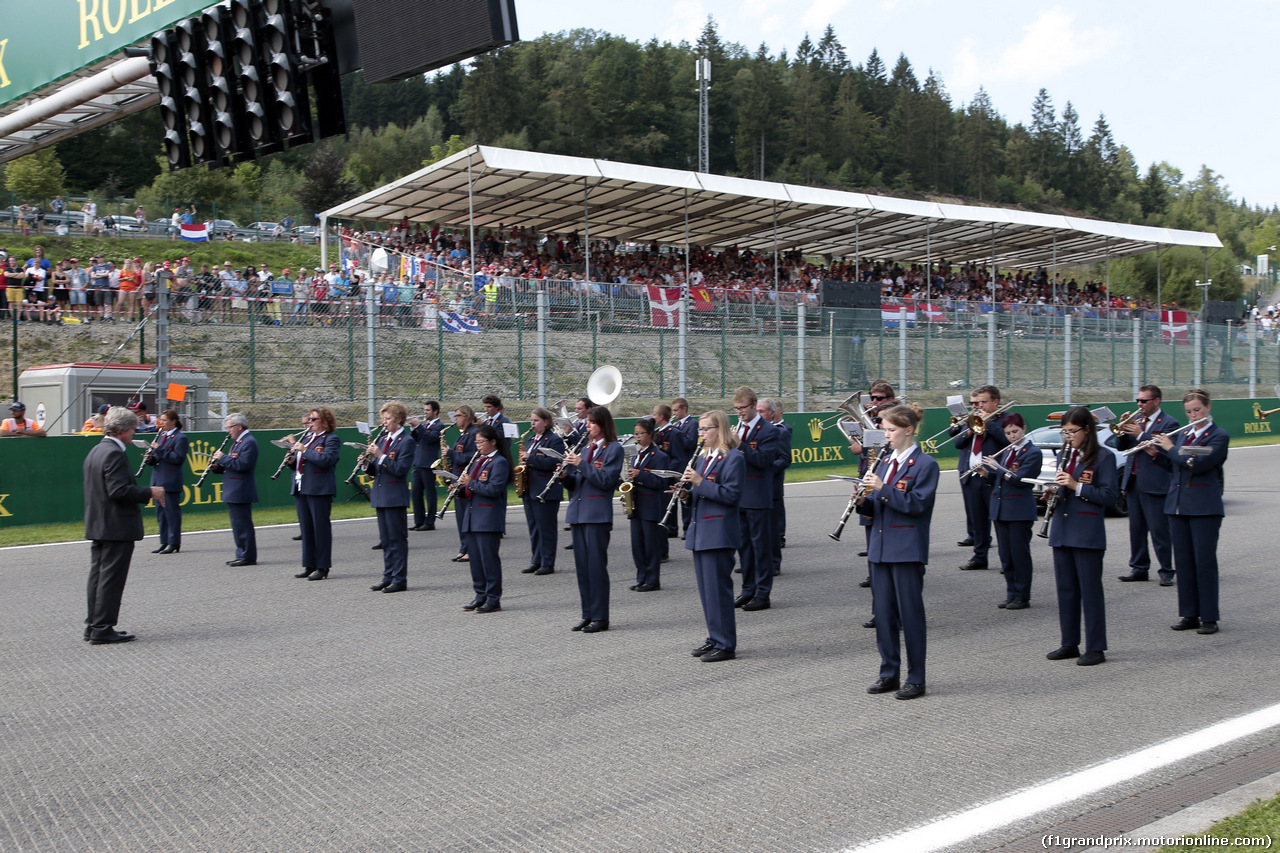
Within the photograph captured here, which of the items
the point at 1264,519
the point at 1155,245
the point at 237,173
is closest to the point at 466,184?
the point at 1264,519

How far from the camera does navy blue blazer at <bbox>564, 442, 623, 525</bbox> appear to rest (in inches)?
343

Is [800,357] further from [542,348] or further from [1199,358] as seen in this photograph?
[1199,358]

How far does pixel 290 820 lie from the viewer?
4.71 metres

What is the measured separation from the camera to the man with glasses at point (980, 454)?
10727 millimetres

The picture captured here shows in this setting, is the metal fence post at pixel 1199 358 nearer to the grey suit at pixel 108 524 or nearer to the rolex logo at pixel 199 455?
the rolex logo at pixel 199 455

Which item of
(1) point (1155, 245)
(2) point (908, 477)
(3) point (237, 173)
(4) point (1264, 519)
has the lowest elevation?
(4) point (1264, 519)

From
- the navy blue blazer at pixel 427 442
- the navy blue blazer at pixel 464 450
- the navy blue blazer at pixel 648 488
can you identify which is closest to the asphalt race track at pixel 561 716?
the navy blue blazer at pixel 648 488

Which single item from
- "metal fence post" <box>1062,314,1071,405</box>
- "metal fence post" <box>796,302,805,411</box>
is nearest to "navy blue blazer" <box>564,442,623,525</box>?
"metal fence post" <box>796,302,805,411</box>

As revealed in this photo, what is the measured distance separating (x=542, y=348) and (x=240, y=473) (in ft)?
27.6

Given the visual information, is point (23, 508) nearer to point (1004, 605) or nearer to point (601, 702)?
point (601, 702)

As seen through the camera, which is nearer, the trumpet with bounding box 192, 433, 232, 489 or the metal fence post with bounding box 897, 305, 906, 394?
the trumpet with bounding box 192, 433, 232, 489

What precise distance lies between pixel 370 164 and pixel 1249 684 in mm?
95938

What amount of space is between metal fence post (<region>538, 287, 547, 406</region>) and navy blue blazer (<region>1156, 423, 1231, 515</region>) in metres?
13.1

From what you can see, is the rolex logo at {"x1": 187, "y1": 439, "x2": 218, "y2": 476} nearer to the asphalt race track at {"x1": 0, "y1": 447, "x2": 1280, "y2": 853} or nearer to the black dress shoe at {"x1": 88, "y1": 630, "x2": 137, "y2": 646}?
the asphalt race track at {"x1": 0, "y1": 447, "x2": 1280, "y2": 853}
